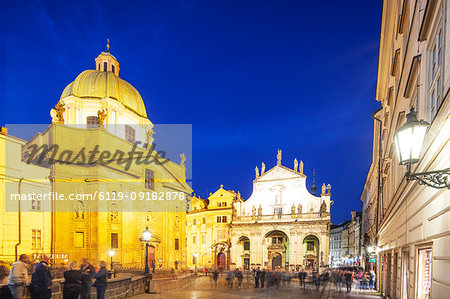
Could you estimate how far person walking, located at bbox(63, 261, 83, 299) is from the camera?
8411 mm

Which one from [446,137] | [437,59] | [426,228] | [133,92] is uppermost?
[133,92]

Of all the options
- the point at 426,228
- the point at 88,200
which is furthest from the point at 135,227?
the point at 426,228

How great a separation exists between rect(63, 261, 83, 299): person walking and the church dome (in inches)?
1284

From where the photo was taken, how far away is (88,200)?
98.3ft

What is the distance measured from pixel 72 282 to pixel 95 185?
2332 cm

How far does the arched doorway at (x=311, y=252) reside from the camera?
47.0m

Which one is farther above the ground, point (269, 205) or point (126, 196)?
point (126, 196)

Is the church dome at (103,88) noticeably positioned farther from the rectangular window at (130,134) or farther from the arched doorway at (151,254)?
the arched doorway at (151,254)

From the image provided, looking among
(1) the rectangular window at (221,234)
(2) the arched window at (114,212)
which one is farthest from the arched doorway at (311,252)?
(2) the arched window at (114,212)

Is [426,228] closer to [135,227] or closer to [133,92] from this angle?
[135,227]

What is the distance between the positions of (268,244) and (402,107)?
43.9m

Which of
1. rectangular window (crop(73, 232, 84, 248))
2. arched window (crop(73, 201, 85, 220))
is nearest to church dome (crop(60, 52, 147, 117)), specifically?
arched window (crop(73, 201, 85, 220))

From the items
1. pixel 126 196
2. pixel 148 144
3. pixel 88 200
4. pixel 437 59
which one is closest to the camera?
pixel 437 59

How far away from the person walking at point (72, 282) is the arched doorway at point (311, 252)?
43.3 metres
